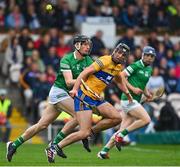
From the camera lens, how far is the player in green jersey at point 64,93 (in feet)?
63.1

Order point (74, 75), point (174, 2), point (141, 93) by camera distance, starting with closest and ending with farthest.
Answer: point (74, 75)
point (141, 93)
point (174, 2)

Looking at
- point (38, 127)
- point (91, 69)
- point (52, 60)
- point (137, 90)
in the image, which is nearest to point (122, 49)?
point (91, 69)

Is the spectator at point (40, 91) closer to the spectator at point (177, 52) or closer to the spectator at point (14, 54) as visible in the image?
the spectator at point (14, 54)

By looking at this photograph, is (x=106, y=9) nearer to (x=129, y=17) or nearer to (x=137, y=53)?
(x=129, y=17)

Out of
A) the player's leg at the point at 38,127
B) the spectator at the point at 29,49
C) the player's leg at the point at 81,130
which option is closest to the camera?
the player's leg at the point at 81,130

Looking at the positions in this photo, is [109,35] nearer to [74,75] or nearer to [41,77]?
[41,77]

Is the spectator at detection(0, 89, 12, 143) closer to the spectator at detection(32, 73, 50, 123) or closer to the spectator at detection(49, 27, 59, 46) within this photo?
the spectator at detection(32, 73, 50, 123)

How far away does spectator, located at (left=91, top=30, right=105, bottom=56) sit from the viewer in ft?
103

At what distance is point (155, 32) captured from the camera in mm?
33719

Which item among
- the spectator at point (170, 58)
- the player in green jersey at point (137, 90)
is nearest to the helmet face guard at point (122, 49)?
the player in green jersey at point (137, 90)

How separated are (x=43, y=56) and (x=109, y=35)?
9.45 feet

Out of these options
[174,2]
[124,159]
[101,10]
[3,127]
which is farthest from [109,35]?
[124,159]

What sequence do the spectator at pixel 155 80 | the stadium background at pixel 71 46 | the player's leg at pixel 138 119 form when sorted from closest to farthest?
the player's leg at pixel 138 119 → the stadium background at pixel 71 46 → the spectator at pixel 155 80

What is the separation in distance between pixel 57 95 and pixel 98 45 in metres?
12.1
